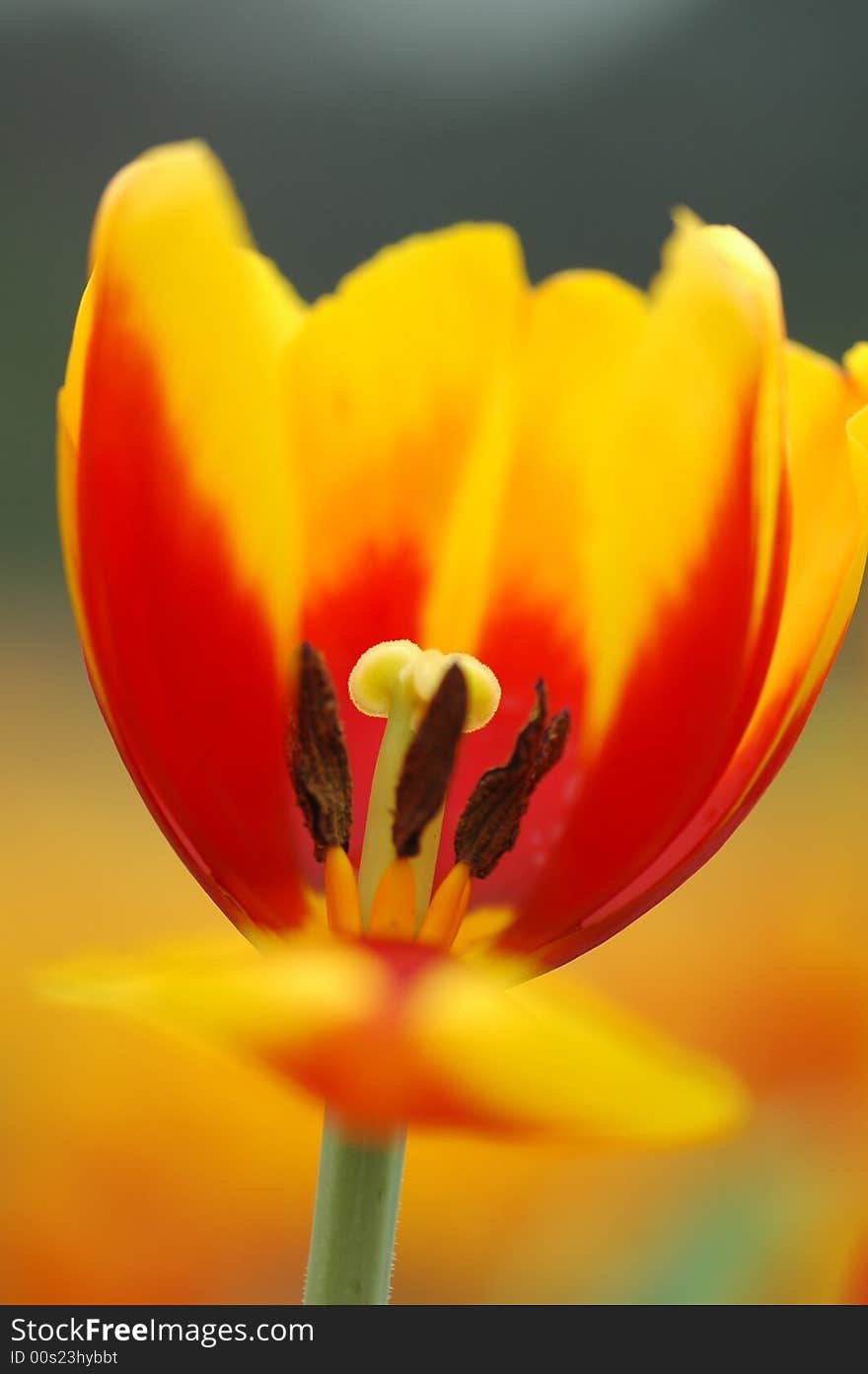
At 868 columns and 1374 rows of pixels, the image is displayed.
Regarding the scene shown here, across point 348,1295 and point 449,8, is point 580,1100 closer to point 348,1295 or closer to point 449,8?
point 348,1295

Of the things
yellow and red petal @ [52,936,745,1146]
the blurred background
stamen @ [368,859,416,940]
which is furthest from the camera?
the blurred background

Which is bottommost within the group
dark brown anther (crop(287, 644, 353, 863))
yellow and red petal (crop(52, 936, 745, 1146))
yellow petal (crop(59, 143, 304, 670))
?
yellow and red petal (crop(52, 936, 745, 1146))

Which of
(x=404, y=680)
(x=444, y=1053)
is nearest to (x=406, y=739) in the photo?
(x=404, y=680)

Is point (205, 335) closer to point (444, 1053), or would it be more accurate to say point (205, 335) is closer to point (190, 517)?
point (190, 517)

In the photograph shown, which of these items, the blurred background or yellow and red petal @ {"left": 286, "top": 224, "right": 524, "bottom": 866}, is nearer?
yellow and red petal @ {"left": 286, "top": 224, "right": 524, "bottom": 866}

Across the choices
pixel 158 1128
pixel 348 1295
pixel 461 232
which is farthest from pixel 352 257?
pixel 348 1295

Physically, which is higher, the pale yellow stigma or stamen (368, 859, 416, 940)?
the pale yellow stigma

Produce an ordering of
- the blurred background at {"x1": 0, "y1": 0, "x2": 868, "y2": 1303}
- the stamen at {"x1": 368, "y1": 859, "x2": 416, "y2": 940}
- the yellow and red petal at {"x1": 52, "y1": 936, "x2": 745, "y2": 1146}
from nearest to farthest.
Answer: the yellow and red petal at {"x1": 52, "y1": 936, "x2": 745, "y2": 1146} → the stamen at {"x1": 368, "y1": 859, "x2": 416, "y2": 940} → the blurred background at {"x1": 0, "y1": 0, "x2": 868, "y2": 1303}

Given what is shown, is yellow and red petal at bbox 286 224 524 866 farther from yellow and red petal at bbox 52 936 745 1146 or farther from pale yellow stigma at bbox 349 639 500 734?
yellow and red petal at bbox 52 936 745 1146

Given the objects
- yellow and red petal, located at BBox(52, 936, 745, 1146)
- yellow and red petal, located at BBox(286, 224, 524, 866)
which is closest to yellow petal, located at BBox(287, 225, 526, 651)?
yellow and red petal, located at BBox(286, 224, 524, 866)
